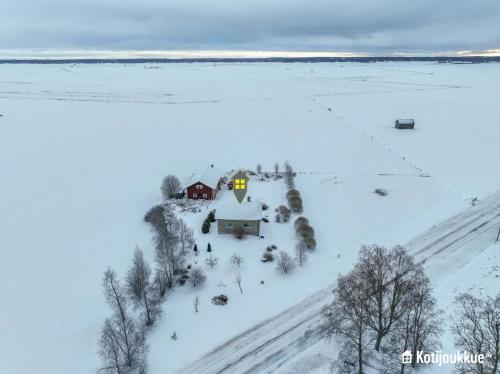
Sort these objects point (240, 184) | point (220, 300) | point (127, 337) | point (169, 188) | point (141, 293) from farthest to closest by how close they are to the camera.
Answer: point (169, 188) < point (240, 184) < point (220, 300) < point (141, 293) < point (127, 337)

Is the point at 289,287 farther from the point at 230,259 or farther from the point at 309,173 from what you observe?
the point at 309,173

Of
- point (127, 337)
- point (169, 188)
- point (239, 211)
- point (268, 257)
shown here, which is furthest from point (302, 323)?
point (169, 188)

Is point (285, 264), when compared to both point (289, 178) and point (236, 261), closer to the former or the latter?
point (236, 261)

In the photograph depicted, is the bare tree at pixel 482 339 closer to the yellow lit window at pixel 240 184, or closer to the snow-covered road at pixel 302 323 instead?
the snow-covered road at pixel 302 323

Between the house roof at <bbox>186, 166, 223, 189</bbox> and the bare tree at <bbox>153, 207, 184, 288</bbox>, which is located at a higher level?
the house roof at <bbox>186, 166, 223, 189</bbox>

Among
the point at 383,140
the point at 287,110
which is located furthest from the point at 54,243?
the point at 287,110

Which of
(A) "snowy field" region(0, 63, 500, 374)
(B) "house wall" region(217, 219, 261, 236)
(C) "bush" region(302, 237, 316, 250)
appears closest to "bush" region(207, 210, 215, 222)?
(A) "snowy field" region(0, 63, 500, 374)

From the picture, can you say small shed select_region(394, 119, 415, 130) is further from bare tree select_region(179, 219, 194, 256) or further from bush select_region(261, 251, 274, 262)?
bare tree select_region(179, 219, 194, 256)
